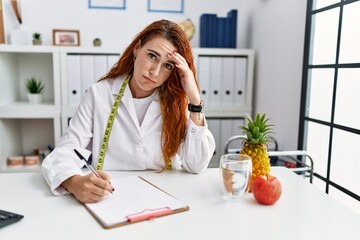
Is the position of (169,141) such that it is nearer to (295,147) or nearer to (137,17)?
(295,147)

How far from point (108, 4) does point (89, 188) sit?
6.81 feet

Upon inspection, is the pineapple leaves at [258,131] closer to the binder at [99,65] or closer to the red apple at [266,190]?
the red apple at [266,190]

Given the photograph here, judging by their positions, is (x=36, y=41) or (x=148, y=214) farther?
(x=36, y=41)

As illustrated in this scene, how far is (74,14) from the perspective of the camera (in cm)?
259

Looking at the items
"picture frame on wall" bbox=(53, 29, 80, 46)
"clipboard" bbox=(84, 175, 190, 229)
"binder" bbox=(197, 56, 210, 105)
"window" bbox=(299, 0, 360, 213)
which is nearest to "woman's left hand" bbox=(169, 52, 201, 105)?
"clipboard" bbox=(84, 175, 190, 229)

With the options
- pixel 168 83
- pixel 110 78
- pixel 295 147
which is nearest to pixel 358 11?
pixel 295 147

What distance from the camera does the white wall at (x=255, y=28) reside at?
209 cm

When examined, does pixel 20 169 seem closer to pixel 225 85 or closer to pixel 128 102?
pixel 128 102

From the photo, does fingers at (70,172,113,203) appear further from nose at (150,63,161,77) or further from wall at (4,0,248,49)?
wall at (4,0,248,49)

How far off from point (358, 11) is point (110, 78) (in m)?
1.22

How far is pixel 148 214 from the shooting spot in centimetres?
82

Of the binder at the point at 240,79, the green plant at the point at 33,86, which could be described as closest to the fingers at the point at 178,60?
the binder at the point at 240,79

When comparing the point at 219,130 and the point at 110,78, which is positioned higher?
the point at 110,78

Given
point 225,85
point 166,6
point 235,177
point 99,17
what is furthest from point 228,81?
point 235,177
